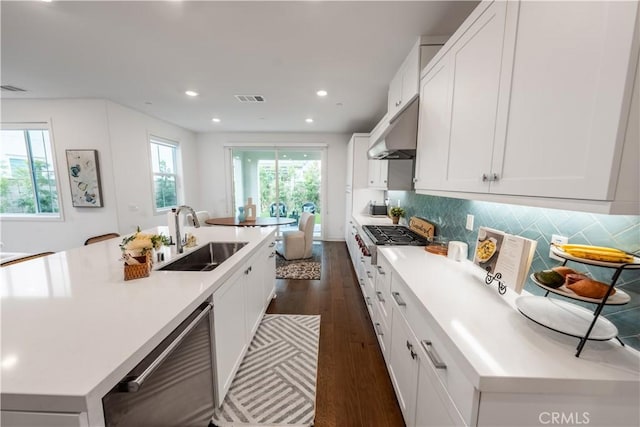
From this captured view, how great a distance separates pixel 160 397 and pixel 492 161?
174 centimetres

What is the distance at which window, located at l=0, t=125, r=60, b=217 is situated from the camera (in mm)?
3725

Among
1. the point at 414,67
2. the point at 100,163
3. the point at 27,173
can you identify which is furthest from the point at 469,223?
the point at 27,173

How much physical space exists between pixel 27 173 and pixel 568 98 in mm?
6261

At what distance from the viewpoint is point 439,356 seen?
958mm

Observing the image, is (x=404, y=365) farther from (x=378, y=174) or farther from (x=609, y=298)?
(x=378, y=174)

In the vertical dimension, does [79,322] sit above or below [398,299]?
above

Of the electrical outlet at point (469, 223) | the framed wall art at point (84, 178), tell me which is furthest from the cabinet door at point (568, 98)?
the framed wall art at point (84, 178)

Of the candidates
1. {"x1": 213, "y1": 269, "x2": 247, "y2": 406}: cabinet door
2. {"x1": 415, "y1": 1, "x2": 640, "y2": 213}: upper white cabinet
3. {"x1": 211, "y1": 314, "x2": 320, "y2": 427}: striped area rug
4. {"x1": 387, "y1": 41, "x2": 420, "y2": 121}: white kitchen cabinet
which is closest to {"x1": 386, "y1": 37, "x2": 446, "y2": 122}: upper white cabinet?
{"x1": 387, "y1": 41, "x2": 420, "y2": 121}: white kitchen cabinet

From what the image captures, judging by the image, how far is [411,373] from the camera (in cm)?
126

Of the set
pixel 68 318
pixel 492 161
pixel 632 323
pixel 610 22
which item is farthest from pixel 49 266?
pixel 632 323

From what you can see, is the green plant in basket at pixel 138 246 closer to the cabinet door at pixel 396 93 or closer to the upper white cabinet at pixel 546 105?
the upper white cabinet at pixel 546 105

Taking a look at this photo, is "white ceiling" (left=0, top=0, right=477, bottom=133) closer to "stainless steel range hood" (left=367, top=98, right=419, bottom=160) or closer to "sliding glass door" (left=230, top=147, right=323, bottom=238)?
"stainless steel range hood" (left=367, top=98, right=419, bottom=160)

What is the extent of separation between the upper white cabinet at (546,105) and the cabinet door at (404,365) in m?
0.84

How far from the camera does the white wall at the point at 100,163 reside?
354cm
